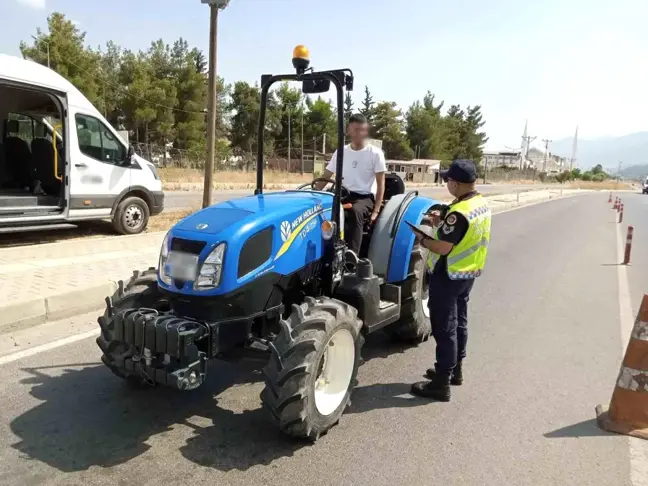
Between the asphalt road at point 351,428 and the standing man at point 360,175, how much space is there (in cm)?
127

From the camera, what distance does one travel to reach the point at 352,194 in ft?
16.2

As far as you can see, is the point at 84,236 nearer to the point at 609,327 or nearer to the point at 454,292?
the point at 454,292

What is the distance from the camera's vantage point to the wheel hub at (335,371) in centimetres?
360

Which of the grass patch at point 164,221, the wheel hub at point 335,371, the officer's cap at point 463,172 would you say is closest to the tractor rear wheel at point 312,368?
the wheel hub at point 335,371

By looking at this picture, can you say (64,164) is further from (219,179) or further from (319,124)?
(319,124)

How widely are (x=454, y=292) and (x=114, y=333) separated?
2.45m

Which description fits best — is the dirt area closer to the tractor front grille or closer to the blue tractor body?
the blue tractor body

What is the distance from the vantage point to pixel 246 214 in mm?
3578

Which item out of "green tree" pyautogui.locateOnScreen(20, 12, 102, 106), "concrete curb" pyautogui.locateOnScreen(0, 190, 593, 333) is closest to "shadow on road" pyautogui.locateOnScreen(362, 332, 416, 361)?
"concrete curb" pyautogui.locateOnScreen(0, 190, 593, 333)

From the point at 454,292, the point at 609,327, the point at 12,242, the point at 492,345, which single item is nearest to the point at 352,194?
the point at 454,292

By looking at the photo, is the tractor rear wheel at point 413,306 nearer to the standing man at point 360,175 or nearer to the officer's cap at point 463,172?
the standing man at point 360,175

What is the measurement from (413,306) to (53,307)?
373 cm

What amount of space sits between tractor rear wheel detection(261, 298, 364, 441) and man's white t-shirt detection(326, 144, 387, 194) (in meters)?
1.58

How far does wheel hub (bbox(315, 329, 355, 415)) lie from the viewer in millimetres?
3602
